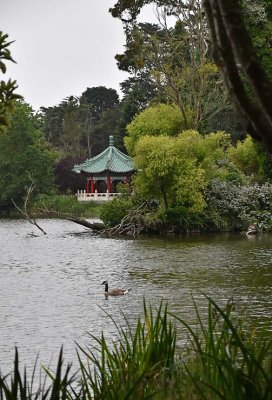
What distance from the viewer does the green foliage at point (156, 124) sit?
38656mm

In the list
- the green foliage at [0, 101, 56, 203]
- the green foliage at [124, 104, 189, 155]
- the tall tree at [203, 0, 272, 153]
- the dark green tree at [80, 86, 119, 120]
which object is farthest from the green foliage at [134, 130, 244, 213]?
the dark green tree at [80, 86, 119, 120]

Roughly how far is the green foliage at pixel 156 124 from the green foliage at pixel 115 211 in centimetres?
415

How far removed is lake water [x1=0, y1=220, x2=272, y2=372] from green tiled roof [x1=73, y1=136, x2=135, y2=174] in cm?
2381

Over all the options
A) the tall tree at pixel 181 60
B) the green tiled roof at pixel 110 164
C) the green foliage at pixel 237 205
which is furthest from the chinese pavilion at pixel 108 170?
the green foliage at pixel 237 205

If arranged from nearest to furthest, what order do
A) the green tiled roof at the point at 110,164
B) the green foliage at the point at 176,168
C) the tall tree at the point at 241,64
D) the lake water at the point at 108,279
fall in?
the tall tree at the point at 241,64 → the lake water at the point at 108,279 → the green foliage at the point at 176,168 → the green tiled roof at the point at 110,164

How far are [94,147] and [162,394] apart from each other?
83054 millimetres

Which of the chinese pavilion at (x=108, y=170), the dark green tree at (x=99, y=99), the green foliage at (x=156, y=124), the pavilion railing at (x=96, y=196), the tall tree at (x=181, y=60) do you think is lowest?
the pavilion railing at (x=96, y=196)

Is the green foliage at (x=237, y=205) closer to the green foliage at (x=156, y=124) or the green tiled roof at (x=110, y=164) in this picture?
the green foliage at (x=156, y=124)

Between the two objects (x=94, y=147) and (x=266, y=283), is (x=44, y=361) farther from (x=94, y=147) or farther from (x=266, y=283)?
(x=94, y=147)

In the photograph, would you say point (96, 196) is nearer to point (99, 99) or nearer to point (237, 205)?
point (237, 205)

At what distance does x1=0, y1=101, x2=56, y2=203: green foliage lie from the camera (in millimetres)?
61719

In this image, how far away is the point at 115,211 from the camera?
36031mm

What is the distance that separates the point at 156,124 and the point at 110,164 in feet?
58.2

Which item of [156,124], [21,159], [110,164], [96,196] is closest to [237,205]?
[156,124]
